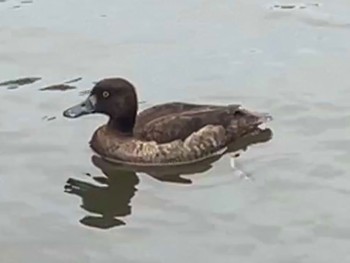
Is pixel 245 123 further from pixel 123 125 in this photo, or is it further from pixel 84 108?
pixel 84 108

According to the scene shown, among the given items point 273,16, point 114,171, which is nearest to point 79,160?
point 114,171

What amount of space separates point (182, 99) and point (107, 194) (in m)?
2.10

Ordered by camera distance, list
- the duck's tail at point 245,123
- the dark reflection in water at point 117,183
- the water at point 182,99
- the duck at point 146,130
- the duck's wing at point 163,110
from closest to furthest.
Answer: the water at point 182,99
the dark reflection in water at point 117,183
the duck at point 146,130
the duck's wing at point 163,110
the duck's tail at point 245,123

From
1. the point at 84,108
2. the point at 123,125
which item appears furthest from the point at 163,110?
the point at 84,108

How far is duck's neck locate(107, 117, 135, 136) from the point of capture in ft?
38.2

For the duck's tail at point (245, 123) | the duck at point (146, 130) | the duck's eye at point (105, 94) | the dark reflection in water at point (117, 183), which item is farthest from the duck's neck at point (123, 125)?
the duck's tail at point (245, 123)

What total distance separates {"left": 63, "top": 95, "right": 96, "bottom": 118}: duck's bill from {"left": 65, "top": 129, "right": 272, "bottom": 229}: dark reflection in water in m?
0.39

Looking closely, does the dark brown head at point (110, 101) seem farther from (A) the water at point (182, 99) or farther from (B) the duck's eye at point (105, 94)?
(A) the water at point (182, 99)

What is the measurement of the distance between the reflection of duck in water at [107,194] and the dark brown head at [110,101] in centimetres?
50

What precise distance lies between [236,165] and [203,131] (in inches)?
23.6

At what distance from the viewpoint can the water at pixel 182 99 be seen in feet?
31.7

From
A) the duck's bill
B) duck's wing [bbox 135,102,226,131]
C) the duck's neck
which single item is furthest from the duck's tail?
the duck's bill

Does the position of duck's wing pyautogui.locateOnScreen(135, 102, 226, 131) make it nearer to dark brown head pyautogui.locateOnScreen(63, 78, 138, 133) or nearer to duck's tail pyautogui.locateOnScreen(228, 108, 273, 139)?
dark brown head pyautogui.locateOnScreen(63, 78, 138, 133)

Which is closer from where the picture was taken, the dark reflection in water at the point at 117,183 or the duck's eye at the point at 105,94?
the dark reflection in water at the point at 117,183
